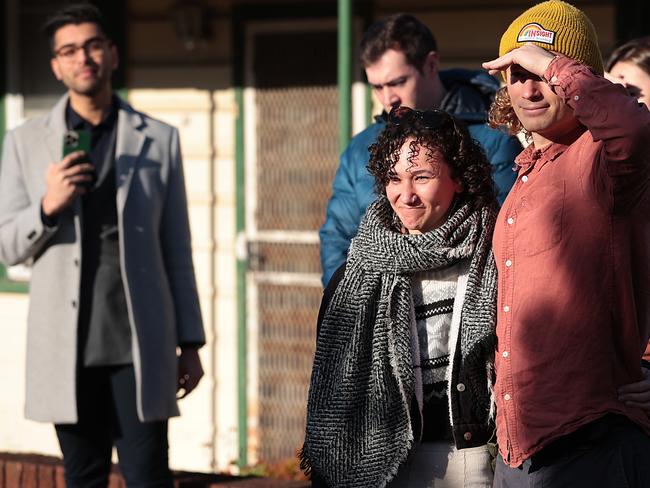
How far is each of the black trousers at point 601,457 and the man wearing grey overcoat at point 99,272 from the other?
6.43 ft

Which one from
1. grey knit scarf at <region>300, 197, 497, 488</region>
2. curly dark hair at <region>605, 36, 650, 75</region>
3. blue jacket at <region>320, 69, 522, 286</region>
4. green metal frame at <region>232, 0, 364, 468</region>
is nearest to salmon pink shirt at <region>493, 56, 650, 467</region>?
grey knit scarf at <region>300, 197, 497, 488</region>

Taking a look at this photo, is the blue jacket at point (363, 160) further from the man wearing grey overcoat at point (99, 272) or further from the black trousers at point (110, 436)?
the black trousers at point (110, 436)

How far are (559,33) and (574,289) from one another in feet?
1.90

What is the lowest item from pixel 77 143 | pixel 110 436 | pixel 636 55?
pixel 110 436

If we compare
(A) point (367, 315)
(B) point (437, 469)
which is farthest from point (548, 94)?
(B) point (437, 469)

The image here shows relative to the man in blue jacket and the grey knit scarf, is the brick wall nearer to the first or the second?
the man in blue jacket

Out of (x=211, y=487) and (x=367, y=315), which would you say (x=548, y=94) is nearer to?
(x=367, y=315)

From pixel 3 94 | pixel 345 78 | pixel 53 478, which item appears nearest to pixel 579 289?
pixel 345 78

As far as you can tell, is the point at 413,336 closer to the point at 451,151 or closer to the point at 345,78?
the point at 451,151

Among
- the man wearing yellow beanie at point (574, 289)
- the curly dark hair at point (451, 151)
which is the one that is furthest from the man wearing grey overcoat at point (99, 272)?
the man wearing yellow beanie at point (574, 289)

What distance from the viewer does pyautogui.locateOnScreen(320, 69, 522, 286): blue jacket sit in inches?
159

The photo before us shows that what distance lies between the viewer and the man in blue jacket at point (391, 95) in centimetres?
411

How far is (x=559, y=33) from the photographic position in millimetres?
2859

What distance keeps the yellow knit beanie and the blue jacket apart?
1.06m
